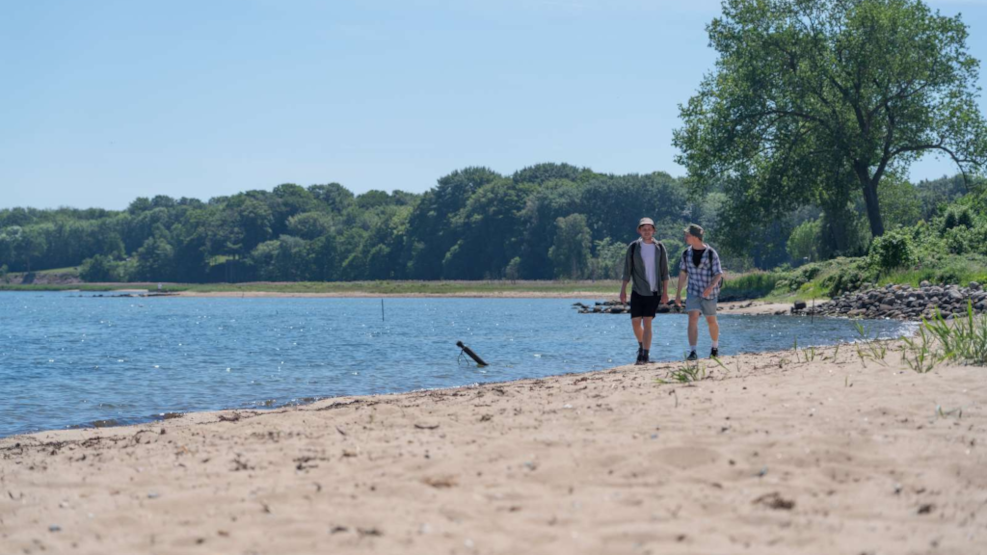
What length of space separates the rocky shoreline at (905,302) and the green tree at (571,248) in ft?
214

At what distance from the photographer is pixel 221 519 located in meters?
4.82

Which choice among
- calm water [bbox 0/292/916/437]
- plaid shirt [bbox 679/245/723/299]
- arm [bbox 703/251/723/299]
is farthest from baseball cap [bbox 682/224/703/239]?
calm water [bbox 0/292/916/437]

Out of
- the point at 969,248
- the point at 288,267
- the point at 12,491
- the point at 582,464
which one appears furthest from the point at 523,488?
the point at 288,267

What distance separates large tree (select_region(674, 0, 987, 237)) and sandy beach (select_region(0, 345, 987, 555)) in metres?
34.3

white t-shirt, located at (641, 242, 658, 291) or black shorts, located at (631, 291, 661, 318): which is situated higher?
white t-shirt, located at (641, 242, 658, 291)

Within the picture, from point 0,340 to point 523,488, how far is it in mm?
29695

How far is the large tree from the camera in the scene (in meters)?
38.4

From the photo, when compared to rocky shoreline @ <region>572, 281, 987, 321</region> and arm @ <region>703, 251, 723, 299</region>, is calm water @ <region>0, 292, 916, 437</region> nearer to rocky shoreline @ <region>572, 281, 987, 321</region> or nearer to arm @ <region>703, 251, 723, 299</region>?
rocky shoreline @ <region>572, 281, 987, 321</region>

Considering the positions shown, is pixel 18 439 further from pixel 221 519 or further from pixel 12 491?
pixel 221 519

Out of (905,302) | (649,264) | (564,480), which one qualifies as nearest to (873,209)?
(905,302)

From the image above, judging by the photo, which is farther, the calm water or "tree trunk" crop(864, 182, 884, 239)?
"tree trunk" crop(864, 182, 884, 239)

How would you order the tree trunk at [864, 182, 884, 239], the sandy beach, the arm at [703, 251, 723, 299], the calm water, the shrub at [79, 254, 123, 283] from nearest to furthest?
the sandy beach
the arm at [703, 251, 723, 299]
the calm water
the tree trunk at [864, 182, 884, 239]
the shrub at [79, 254, 123, 283]

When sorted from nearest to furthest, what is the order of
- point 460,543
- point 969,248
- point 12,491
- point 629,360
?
point 460,543 → point 12,491 → point 629,360 → point 969,248

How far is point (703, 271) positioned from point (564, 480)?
7302 mm
